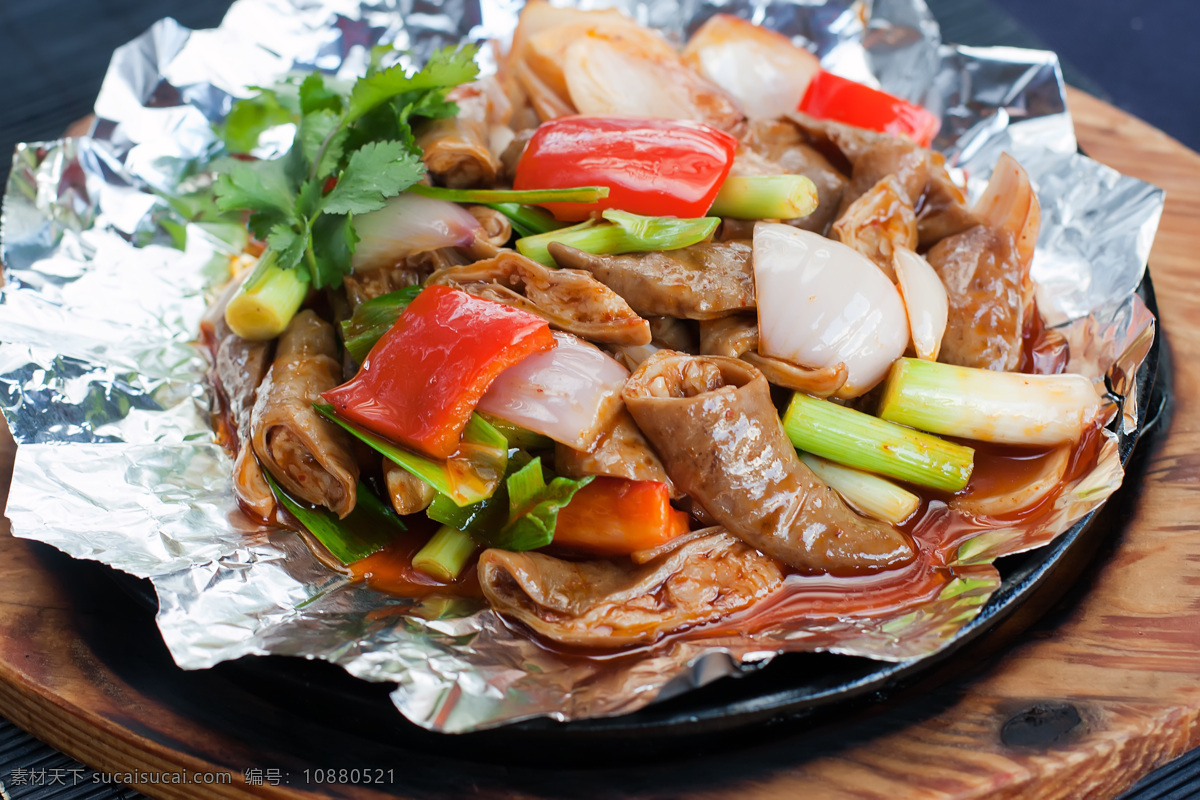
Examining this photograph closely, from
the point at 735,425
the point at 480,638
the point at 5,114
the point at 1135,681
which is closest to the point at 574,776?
the point at 480,638

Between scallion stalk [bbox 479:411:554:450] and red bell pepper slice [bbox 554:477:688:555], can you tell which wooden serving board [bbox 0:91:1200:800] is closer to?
red bell pepper slice [bbox 554:477:688:555]

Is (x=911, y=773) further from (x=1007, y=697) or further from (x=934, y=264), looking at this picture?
(x=934, y=264)

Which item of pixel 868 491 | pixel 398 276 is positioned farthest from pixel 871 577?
pixel 398 276

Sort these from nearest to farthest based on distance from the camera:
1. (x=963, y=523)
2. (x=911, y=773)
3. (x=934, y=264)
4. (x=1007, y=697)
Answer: (x=911, y=773) → (x=1007, y=697) → (x=963, y=523) → (x=934, y=264)

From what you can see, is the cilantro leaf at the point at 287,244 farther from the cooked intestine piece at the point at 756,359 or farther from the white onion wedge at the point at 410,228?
the cooked intestine piece at the point at 756,359

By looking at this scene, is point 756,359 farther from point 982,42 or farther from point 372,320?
point 982,42

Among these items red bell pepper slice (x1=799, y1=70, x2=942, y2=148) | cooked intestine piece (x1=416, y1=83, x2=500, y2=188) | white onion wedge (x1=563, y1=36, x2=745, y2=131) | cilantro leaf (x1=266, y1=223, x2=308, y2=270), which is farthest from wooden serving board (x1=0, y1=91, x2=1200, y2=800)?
white onion wedge (x1=563, y1=36, x2=745, y2=131)
